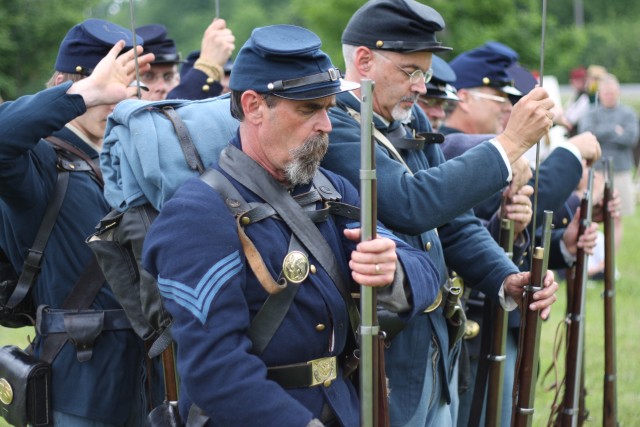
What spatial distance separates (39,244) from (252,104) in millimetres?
1361

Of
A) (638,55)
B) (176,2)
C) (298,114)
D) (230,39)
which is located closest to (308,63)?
(298,114)

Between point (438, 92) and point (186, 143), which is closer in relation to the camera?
point (186, 143)

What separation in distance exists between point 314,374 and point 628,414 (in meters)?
4.66

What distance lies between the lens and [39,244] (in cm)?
385

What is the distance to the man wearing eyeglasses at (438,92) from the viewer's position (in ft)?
17.4

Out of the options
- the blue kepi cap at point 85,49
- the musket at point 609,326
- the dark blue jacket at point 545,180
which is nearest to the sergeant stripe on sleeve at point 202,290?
the blue kepi cap at point 85,49

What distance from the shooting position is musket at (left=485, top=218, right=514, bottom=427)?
4523 mm

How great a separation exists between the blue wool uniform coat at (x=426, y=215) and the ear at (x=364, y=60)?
0.46ft

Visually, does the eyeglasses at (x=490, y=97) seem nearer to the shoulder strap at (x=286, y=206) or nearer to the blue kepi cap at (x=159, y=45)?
the blue kepi cap at (x=159, y=45)

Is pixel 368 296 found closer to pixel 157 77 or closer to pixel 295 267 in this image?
pixel 295 267

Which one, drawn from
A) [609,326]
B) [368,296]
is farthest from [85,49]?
[609,326]

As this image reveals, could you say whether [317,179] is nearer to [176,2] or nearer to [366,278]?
[366,278]

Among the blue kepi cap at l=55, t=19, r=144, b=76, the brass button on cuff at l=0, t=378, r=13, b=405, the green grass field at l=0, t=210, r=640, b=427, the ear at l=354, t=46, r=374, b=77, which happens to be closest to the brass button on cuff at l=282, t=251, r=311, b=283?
the ear at l=354, t=46, r=374, b=77

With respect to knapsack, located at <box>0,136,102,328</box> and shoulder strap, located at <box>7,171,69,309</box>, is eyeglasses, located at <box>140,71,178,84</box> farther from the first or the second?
shoulder strap, located at <box>7,171,69,309</box>
